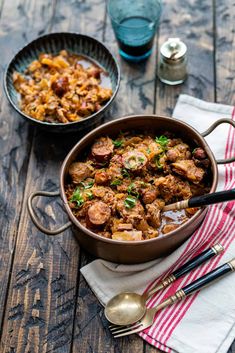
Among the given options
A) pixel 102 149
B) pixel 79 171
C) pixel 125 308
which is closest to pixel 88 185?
pixel 79 171

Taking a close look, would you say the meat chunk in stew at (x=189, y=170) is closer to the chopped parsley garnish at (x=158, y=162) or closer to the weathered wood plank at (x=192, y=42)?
the chopped parsley garnish at (x=158, y=162)


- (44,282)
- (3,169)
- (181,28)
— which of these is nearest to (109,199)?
(44,282)

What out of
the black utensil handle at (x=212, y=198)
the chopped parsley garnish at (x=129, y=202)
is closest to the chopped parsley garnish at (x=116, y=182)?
the chopped parsley garnish at (x=129, y=202)

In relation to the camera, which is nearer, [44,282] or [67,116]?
[44,282]

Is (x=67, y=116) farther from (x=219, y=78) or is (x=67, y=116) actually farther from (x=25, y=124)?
(x=219, y=78)

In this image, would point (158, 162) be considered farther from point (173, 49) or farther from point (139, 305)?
point (173, 49)

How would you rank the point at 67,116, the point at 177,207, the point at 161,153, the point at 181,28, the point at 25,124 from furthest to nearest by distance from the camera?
the point at 181,28 < the point at 25,124 < the point at 67,116 < the point at 161,153 < the point at 177,207
